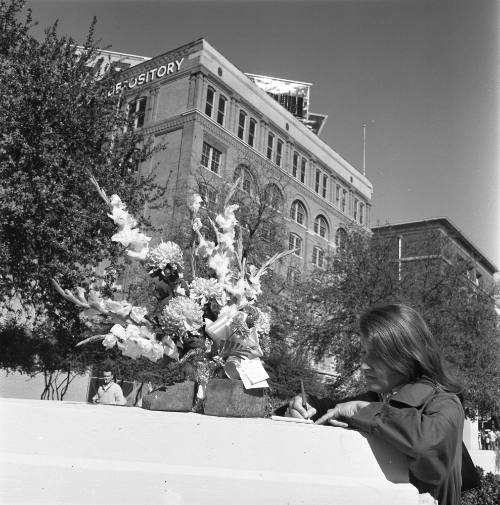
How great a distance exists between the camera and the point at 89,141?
36.2 ft

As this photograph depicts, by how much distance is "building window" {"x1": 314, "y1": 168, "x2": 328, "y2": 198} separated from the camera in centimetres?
3934

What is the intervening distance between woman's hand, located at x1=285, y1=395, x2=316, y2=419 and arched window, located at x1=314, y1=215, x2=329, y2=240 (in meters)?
36.9

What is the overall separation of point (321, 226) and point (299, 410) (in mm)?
37990

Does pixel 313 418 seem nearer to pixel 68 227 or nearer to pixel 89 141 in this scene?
pixel 68 227

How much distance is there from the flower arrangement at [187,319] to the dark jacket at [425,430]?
2.02 ft

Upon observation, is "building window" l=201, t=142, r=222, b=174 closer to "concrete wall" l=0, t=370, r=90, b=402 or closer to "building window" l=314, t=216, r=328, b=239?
"building window" l=314, t=216, r=328, b=239

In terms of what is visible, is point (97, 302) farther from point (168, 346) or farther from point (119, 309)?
point (168, 346)

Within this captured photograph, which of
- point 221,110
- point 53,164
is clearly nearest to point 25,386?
point 53,164

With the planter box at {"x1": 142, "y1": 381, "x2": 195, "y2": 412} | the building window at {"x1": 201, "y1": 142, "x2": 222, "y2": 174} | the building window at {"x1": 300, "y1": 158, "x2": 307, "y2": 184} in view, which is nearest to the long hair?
the planter box at {"x1": 142, "y1": 381, "x2": 195, "y2": 412}

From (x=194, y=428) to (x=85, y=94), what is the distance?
1065 centimetres

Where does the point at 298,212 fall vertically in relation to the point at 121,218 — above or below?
above

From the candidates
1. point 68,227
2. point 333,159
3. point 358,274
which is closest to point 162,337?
point 68,227

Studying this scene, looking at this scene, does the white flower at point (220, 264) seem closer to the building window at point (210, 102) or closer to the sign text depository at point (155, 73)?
the building window at point (210, 102)

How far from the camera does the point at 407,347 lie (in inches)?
71.9
